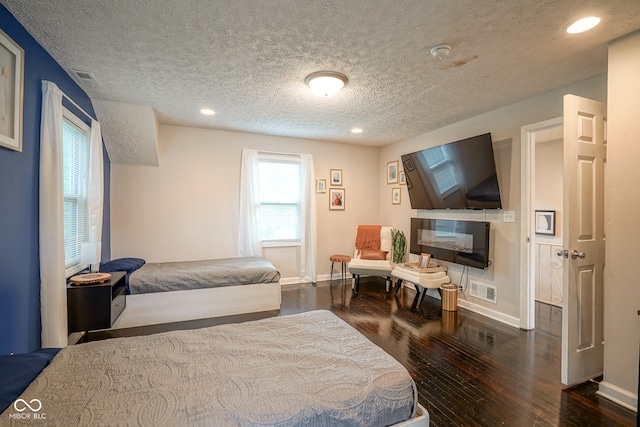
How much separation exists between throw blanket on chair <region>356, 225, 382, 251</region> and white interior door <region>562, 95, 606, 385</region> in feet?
9.50

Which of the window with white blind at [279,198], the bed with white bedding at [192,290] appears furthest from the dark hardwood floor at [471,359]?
the window with white blind at [279,198]

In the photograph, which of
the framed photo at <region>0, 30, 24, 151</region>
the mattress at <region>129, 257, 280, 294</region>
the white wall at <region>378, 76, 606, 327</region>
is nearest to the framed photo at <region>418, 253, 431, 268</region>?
the white wall at <region>378, 76, 606, 327</region>

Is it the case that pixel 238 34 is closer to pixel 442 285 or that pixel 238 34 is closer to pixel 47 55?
pixel 47 55

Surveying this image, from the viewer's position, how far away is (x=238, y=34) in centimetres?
194

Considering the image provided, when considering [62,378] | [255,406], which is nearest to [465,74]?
[255,406]

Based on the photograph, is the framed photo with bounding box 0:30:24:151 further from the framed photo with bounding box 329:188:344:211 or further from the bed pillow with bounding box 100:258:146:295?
the framed photo with bounding box 329:188:344:211

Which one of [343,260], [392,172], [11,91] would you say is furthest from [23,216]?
[392,172]

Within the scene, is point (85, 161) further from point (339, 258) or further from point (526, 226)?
point (526, 226)

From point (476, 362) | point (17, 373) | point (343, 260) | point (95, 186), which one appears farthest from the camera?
point (343, 260)

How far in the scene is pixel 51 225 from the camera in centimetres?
214

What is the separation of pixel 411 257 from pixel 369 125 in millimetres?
2256

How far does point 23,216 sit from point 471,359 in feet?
11.8

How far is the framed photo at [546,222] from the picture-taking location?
4188 mm

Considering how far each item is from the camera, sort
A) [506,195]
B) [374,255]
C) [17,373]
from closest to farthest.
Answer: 1. [17,373]
2. [506,195]
3. [374,255]
